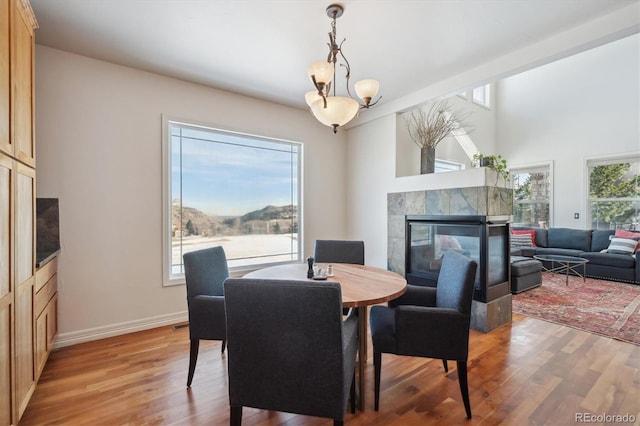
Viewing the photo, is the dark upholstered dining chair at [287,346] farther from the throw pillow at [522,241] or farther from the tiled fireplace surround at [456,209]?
the throw pillow at [522,241]

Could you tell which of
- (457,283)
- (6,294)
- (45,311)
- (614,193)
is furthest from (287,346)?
(614,193)

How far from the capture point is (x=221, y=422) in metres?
1.66

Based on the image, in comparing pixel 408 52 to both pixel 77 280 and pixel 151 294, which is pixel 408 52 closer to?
pixel 151 294

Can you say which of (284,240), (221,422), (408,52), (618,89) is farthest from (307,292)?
(618,89)

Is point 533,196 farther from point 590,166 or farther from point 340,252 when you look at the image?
point 340,252

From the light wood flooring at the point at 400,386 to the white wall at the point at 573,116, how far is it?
452 centimetres

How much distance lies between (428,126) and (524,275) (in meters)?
2.50

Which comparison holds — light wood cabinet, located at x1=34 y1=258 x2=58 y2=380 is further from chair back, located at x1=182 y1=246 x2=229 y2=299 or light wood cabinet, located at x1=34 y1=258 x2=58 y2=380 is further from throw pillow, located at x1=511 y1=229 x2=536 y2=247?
throw pillow, located at x1=511 y1=229 x2=536 y2=247

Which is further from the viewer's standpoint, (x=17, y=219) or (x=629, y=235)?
(x=629, y=235)

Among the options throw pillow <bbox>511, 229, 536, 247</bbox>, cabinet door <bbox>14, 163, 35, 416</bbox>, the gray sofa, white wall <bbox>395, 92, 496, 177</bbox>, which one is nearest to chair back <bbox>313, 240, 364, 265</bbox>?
white wall <bbox>395, 92, 496, 177</bbox>

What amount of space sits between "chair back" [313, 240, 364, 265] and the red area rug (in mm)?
2166

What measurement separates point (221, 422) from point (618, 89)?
26.2 feet

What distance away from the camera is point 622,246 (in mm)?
4926

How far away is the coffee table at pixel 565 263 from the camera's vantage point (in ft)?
15.4
